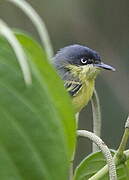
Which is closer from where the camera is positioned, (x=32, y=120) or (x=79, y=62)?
(x=32, y=120)

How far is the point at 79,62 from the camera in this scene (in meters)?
4.55

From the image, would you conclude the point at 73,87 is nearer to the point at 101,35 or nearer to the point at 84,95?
the point at 84,95

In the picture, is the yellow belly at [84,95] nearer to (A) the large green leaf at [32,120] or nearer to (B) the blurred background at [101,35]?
(B) the blurred background at [101,35]

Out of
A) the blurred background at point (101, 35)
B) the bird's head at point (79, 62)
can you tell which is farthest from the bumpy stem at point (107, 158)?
the blurred background at point (101, 35)

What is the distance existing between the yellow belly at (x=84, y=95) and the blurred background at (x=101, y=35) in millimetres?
2220

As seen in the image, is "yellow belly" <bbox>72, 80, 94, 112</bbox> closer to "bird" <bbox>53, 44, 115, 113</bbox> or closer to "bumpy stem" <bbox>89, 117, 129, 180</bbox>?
"bird" <bbox>53, 44, 115, 113</bbox>

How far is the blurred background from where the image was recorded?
6750 mm

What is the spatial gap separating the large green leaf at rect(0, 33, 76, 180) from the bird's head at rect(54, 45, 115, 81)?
133 inches

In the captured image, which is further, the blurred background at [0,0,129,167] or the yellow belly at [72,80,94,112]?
the blurred background at [0,0,129,167]

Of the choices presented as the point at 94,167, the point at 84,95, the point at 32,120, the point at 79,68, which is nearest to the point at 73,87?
the point at 84,95

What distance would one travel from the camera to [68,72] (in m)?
4.50

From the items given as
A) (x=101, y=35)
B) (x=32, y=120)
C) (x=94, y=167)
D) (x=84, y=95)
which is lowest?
(x=101, y=35)

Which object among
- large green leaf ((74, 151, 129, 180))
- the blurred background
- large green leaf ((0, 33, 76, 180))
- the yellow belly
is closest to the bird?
the yellow belly

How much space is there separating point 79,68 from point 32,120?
3.63 m
